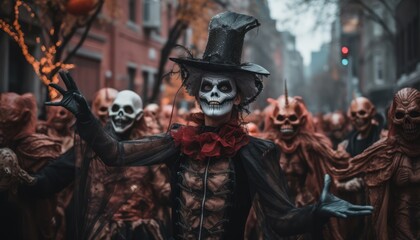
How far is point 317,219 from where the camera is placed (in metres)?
4.11

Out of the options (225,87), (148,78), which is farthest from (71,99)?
(148,78)

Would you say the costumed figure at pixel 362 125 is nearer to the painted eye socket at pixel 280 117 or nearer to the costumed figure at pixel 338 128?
the painted eye socket at pixel 280 117

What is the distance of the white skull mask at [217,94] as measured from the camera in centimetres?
493

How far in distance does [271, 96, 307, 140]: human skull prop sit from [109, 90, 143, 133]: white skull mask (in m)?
2.14

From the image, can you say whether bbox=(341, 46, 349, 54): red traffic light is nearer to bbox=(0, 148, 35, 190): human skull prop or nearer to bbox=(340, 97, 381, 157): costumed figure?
bbox=(340, 97, 381, 157): costumed figure

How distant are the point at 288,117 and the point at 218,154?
4168 millimetres

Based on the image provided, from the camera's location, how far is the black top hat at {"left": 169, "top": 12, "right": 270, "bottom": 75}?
4.88 meters

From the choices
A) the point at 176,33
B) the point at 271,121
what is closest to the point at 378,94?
the point at 176,33

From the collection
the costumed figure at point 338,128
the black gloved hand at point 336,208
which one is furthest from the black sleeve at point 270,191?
the costumed figure at point 338,128

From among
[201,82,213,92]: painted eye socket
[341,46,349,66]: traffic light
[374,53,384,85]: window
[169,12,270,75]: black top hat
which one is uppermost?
[374,53,384,85]: window

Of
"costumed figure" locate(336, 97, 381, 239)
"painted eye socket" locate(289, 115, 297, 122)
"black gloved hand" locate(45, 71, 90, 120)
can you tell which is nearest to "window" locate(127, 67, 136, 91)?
"costumed figure" locate(336, 97, 381, 239)

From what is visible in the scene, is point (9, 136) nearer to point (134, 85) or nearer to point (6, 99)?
point (6, 99)

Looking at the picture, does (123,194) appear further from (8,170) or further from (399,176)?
(399,176)

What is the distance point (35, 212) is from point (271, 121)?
3.71m
